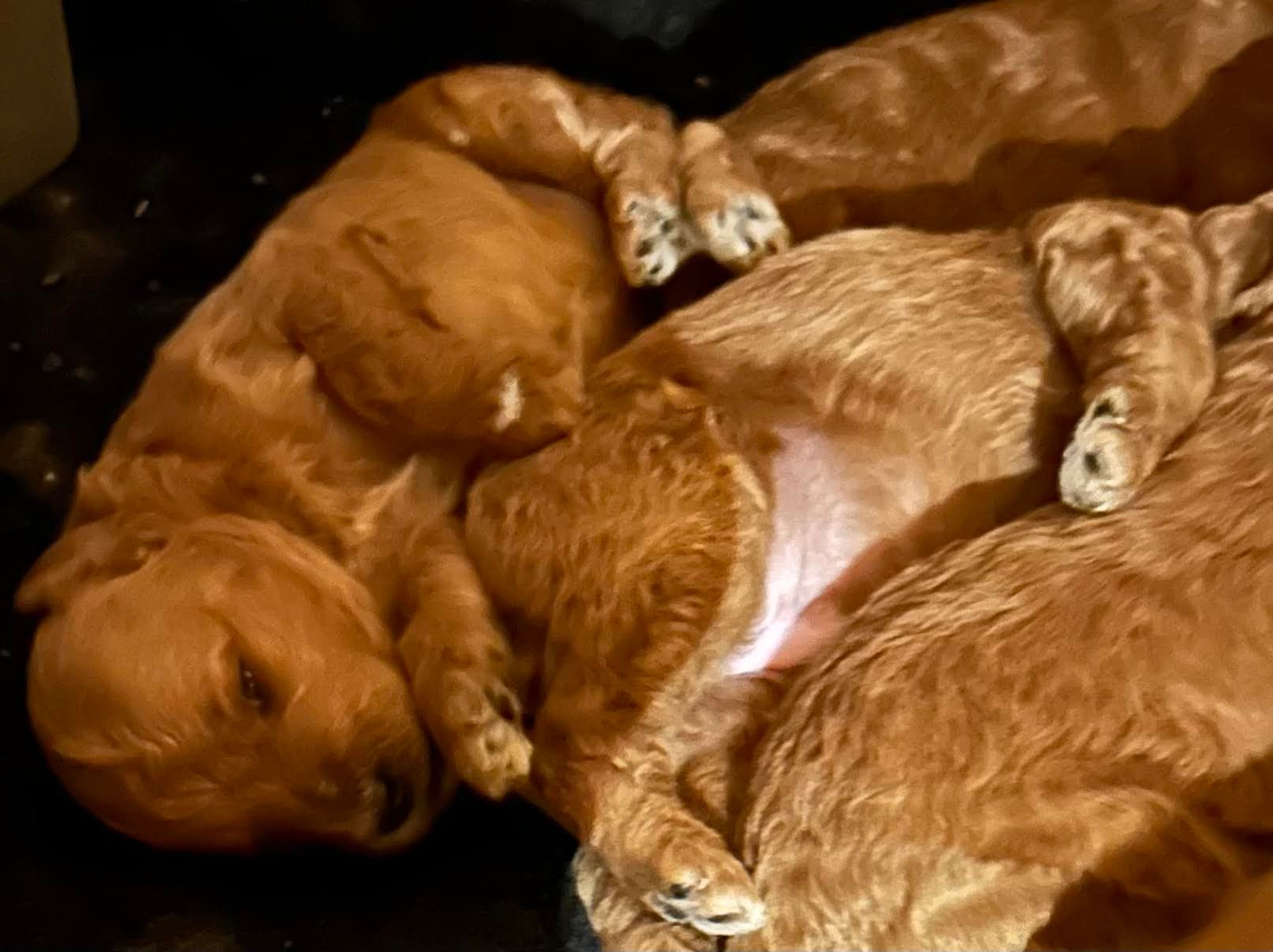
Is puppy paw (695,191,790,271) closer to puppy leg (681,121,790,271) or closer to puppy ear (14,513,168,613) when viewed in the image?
puppy leg (681,121,790,271)

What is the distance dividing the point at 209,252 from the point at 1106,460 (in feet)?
3.76

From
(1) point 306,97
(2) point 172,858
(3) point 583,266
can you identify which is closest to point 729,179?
(3) point 583,266

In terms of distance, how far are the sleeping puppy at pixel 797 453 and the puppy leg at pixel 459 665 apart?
0.03 m

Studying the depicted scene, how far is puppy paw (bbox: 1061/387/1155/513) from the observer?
3.31 feet

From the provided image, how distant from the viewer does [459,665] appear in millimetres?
1221

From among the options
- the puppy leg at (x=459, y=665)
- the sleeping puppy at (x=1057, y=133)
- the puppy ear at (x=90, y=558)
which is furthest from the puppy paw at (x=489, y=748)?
the sleeping puppy at (x=1057, y=133)

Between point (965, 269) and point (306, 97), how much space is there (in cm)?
100

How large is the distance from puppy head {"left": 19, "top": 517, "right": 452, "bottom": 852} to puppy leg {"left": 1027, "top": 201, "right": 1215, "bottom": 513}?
642 mm

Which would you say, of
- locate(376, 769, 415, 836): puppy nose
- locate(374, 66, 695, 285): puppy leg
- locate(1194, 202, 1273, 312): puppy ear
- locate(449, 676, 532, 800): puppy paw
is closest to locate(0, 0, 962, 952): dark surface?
locate(376, 769, 415, 836): puppy nose

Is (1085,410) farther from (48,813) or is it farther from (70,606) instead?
(48,813)

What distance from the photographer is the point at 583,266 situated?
1.43 m

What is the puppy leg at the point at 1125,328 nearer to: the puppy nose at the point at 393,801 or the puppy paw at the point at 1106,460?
the puppy paw at the point at 1106,460

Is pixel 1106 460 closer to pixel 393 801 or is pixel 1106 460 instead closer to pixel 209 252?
pixel 393 801

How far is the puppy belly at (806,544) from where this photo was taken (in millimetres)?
1157
